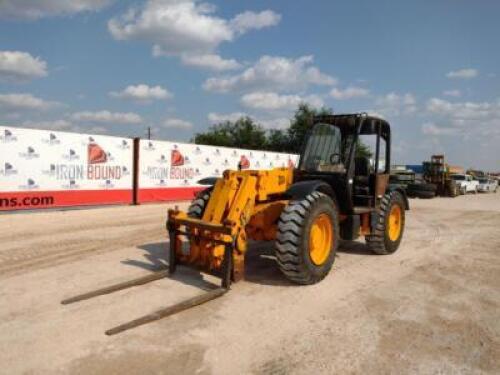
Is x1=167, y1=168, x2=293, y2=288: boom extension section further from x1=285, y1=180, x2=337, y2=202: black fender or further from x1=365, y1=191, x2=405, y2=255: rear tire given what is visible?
x1=365, y1=191, x2=405, y2=255: rear tire

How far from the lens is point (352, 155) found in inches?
275

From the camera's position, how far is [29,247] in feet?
25.5

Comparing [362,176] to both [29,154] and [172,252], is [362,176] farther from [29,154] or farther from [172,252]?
[29,154]

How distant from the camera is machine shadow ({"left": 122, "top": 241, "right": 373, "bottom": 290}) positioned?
5.92 m

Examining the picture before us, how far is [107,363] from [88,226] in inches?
286

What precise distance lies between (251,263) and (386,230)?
8.33 ft

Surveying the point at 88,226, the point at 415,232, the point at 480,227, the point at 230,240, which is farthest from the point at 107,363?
the point at 480,227

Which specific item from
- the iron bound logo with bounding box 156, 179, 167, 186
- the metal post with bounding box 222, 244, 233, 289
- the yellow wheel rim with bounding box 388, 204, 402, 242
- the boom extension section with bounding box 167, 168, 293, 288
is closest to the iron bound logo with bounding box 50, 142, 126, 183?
the iron bound logo with bounding box 156, 179, 167, 186

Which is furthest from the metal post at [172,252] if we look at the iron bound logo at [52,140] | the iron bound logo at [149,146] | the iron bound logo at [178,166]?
the iron bound logo at [178,166]

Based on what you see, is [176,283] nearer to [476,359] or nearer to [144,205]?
[476,359]

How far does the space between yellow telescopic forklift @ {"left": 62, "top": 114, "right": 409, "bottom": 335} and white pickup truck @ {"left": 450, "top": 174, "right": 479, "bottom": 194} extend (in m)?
23.0

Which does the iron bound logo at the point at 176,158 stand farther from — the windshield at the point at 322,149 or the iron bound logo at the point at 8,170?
the windshield at the point at 322,149

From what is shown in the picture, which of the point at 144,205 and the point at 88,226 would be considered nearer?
the point at 88,226

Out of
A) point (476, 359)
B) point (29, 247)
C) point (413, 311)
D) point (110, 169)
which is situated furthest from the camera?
point (110, 169)
